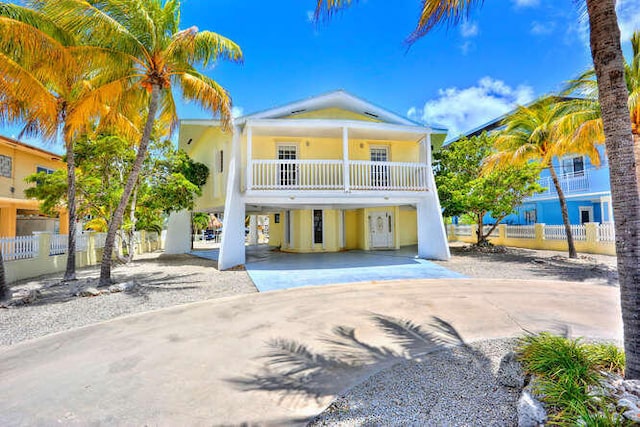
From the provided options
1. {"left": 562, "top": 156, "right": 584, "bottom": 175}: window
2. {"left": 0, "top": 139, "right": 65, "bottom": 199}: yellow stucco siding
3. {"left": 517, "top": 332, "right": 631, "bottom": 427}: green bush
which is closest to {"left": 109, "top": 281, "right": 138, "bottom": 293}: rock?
{"left": 517, "top": 332, "right": 631, "bottom": 427}: green bush

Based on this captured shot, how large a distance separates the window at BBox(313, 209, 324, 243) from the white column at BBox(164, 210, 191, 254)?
8.51 m

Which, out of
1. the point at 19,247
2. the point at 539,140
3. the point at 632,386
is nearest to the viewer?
the point at 632,386

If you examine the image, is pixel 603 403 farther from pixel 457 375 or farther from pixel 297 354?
pixel 297 354

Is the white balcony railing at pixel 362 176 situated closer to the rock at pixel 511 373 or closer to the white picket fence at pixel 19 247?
the white picket fence at pixel 19 247

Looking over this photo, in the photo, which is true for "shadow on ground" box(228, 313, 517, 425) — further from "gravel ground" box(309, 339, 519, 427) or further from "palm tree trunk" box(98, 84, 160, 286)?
"palm tree trunk" box(98, 84, 160, 286)

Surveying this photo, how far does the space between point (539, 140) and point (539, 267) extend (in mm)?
6123

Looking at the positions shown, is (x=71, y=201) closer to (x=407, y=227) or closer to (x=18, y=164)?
(x=18, y=164)

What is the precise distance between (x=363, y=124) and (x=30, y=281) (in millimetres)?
13095

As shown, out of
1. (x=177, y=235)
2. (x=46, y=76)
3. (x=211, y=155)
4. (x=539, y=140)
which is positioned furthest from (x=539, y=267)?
(x=177, y=235)

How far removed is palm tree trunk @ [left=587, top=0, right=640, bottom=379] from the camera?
10.0 feet

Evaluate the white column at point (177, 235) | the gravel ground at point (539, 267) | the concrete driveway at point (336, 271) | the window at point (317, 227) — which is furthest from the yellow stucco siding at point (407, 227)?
the white column at point (177, 235)

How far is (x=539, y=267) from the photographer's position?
11633 mm

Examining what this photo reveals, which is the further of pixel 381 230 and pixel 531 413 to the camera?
pixel 381 230

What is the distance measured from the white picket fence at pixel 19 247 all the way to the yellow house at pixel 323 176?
6.48 meters
